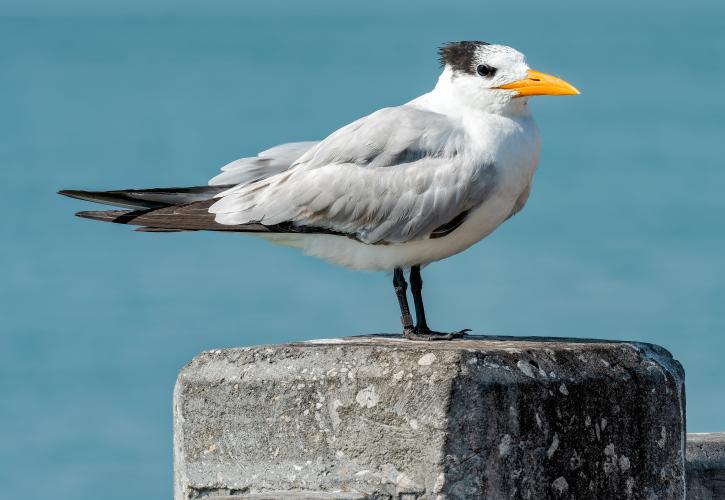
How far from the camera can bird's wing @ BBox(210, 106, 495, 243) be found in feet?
23.3

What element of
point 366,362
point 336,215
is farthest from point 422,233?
point 366,362

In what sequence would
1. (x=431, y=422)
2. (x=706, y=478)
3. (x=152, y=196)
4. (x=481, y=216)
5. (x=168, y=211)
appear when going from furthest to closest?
(x=152, y=196)
(x=168, y=211)
(x=706, y=478)
(x=481, y=216)
(x=431, y=422)

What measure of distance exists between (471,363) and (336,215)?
2252 millimetres

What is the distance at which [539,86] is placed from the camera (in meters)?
7.31

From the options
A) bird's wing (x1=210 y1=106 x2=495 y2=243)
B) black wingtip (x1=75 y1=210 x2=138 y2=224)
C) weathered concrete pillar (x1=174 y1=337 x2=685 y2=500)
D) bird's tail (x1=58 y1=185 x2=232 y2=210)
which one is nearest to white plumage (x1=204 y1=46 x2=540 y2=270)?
bird's wing (x1=210 y1=106 x2=495 y2=243)

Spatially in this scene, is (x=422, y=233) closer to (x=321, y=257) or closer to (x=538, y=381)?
(x=321, y=257)

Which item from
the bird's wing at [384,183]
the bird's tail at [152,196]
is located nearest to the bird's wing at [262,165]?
the bird's tail at [152,196]

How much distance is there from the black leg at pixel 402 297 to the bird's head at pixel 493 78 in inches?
45.4

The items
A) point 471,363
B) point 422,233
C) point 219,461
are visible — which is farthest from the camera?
point 422,233

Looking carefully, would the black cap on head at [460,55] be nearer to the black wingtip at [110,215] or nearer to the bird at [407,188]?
the bird at [407,188]

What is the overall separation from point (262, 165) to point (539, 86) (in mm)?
1893

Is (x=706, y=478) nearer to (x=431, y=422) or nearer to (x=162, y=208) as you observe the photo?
(x=431, y=422)

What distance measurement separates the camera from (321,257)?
7.53 m

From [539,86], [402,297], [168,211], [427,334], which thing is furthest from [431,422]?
[168,211]
